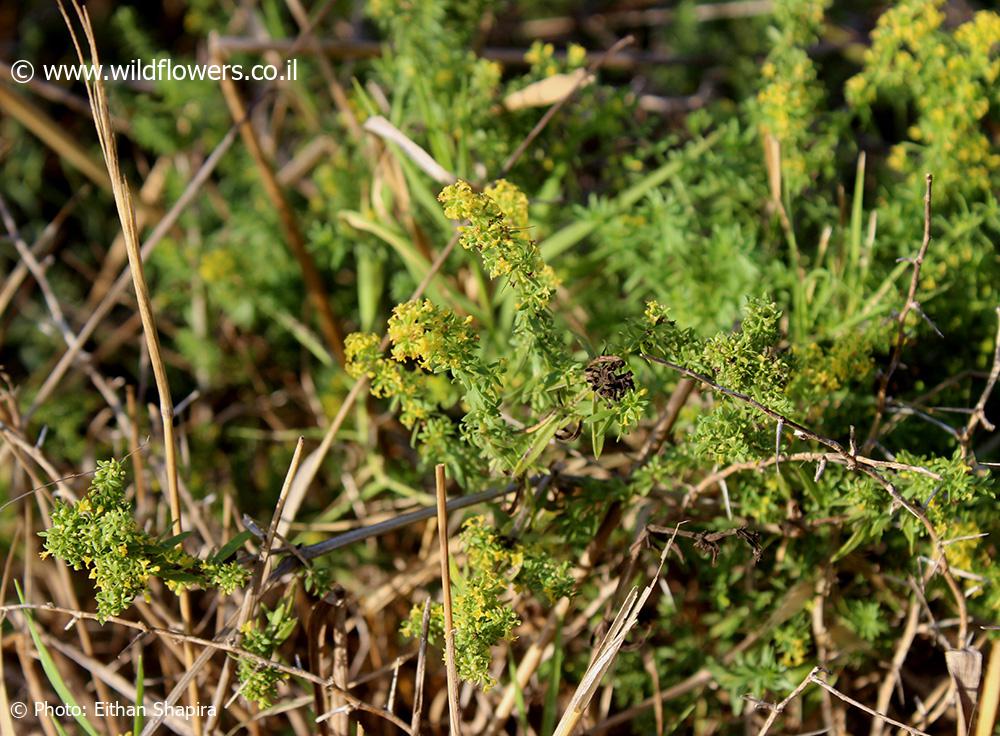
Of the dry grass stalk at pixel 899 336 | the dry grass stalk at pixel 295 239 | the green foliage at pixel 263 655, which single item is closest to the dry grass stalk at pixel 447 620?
the green foliage at pixel 263 655

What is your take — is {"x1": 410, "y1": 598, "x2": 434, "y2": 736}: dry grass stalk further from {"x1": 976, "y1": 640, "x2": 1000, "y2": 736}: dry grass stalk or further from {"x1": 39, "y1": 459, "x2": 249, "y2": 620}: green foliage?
{"x1": 976, "y1": 640, "x2": 1000, "y2": 736}: dry grass stalk

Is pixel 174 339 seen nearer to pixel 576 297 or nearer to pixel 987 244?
pixel 576 297

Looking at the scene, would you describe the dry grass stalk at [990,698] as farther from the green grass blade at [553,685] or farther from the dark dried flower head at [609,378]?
the dark dried flower head at [609,378]

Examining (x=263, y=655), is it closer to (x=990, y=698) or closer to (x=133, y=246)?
(x=133, y=246)

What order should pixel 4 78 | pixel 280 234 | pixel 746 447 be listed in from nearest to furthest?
pixel 746 447 < pixel 280 234 < pixel 4 78

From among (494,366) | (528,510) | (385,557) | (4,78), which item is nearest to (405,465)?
(385,557)

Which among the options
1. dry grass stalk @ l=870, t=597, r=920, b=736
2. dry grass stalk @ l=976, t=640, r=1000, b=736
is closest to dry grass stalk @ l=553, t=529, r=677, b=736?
dry grass stalk @ l=870, t=597, r=920, b=736

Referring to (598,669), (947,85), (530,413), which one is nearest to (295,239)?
(530,413)
